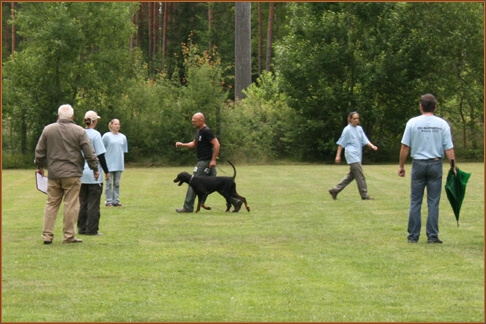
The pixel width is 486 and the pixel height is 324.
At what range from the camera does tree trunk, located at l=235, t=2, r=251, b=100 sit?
1820 inches

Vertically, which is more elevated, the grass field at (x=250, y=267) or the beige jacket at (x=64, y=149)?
the beige jacket at (x=64, y=149)

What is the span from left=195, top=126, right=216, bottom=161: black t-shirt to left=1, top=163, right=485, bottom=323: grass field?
1.12m

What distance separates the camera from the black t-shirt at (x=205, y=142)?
59.9 ft

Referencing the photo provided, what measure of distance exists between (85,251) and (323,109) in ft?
99.5

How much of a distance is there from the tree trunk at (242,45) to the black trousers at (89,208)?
105 feet

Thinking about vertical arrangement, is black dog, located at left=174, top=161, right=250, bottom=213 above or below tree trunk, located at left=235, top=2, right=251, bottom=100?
below

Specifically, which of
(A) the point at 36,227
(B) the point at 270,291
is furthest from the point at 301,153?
(B) the point at 270,291

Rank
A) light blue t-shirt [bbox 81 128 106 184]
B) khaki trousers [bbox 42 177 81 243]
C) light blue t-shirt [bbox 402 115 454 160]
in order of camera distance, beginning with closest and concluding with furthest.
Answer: light blue t-shirt [bbox 402 115 454 160]
khaki trousers [bbox 42 177 81 243]
light blue t-shirt [bbox 81 128 106 184]

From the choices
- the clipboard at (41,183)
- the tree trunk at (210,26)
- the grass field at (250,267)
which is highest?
the tree trunk at (210,26)

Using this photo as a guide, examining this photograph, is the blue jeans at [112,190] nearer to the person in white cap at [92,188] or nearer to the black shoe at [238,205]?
the black shoe at [238,205]

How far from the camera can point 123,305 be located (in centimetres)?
877

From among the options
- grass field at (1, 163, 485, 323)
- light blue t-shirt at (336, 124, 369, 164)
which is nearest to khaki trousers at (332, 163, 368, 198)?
light blue t-shirt at (336, 124, 369, 164)

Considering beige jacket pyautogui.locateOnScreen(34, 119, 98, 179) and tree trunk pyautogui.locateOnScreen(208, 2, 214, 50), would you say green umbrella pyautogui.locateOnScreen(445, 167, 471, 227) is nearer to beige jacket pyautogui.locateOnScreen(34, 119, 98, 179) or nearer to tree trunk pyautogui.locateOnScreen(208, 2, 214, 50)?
beige jacket pyautogui.locateOnScreen(34, 119, 98, 179)

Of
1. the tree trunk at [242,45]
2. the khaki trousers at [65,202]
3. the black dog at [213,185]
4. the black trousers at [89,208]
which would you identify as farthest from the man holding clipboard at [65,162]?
the tree trunk at [242,45]
